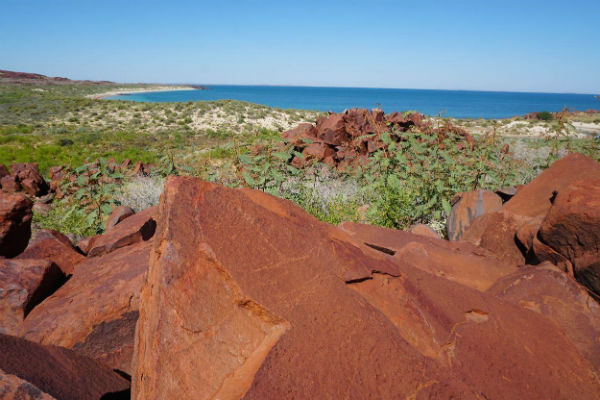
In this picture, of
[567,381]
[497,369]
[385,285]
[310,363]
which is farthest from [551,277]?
[310,363]

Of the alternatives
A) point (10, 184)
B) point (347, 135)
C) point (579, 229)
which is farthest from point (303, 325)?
point (10, 184)

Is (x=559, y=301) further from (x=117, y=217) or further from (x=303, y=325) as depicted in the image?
(x=117, y=217)

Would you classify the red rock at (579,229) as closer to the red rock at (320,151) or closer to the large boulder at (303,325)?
the large boulder at (303,325)

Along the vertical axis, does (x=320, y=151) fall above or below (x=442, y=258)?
below

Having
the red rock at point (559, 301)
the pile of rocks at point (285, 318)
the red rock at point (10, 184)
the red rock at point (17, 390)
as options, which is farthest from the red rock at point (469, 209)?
the red rock at point (10, 184)

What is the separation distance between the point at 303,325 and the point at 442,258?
178 centimetres

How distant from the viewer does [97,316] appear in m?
2.40

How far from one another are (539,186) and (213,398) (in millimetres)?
4019

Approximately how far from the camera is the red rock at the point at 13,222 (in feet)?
11.3

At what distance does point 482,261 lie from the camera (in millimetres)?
3023

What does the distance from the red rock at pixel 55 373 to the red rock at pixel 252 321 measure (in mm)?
285

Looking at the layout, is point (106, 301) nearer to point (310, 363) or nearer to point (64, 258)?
point (64, 258)

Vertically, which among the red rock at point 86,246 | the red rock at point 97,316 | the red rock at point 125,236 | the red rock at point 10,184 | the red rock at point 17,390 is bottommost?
the red rock at point 10,184

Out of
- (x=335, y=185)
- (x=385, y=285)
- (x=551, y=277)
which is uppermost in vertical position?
(x=385, y=285)
